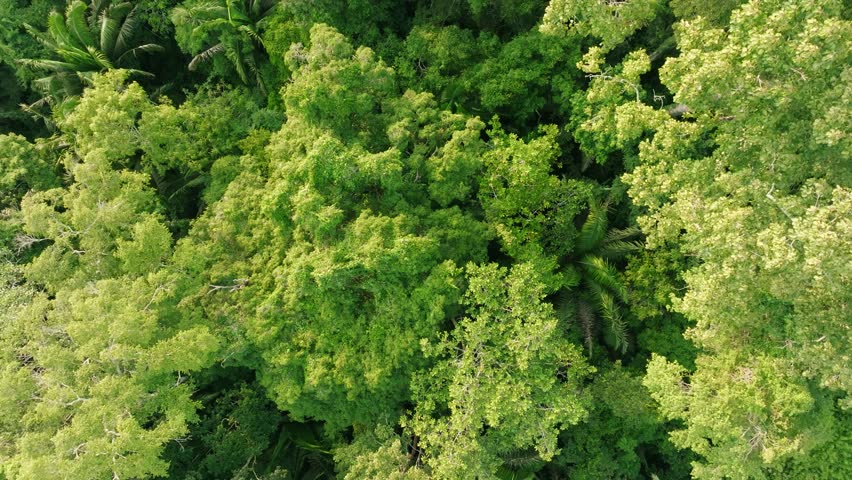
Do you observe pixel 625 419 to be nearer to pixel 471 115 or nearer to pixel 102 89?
pixel 471 115

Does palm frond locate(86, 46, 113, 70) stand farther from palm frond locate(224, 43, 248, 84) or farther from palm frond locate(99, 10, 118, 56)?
palm frond locate(224, 43, 248, 84)

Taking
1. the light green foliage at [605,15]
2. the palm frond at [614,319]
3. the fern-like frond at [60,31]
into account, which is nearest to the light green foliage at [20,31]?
the fern-like frond at [60,31]

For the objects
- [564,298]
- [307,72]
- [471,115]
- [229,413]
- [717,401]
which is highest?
[307,72]

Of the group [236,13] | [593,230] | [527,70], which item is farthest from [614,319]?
[236,13]

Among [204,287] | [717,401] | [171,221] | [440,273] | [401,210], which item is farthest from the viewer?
[171,221]

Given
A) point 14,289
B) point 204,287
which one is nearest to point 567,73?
point 204,287

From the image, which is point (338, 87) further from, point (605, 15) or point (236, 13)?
point (605, 15)
